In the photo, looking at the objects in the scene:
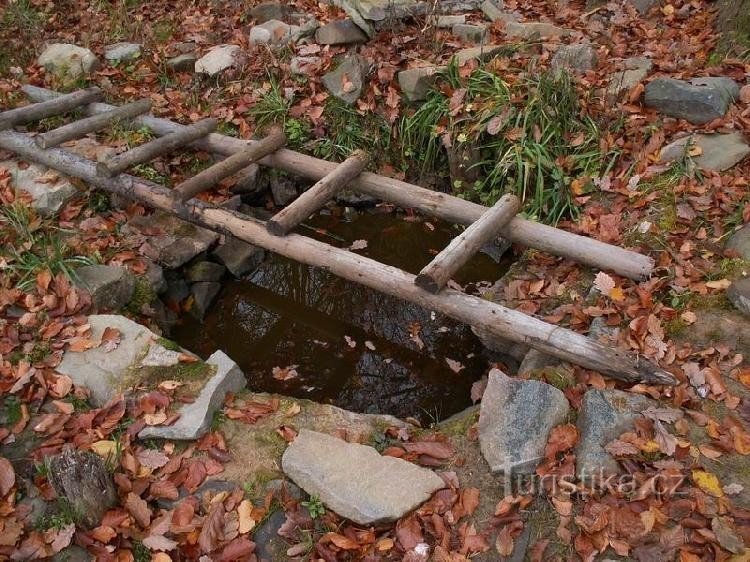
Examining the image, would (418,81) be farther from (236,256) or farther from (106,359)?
(106,359)

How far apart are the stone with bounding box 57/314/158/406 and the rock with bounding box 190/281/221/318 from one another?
1024 millimetres

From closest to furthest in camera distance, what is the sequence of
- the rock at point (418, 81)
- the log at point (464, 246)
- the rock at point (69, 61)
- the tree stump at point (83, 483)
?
the tree stump at point (83, 483) < the log at point (464, 246) < the rock at point (418, 81) < the rock at point (69, 61)

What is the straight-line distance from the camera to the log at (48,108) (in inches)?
214

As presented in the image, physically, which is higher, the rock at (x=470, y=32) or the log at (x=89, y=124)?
the rock at (x=470, y=32)

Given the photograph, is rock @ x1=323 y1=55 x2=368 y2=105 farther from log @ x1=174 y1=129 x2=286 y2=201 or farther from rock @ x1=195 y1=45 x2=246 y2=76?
rock @ x1=195 y1=45 x2=246 y2=76

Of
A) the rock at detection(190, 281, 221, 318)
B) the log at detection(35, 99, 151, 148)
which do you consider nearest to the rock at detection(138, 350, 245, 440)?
the rock at detection(190, 281, 221, 318)

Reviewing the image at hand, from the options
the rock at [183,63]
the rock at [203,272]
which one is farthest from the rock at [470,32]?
the rock at [203,272]

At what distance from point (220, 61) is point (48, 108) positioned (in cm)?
176

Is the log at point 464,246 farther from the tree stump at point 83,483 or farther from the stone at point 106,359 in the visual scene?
the tree stump at point 83,483

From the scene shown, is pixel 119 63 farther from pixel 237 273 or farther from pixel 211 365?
pixel 211 365

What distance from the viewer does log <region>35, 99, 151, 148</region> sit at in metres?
5.12

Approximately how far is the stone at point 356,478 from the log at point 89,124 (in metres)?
3.68

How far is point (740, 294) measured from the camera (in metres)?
3.48

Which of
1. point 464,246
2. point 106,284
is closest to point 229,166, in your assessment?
point 106,284
